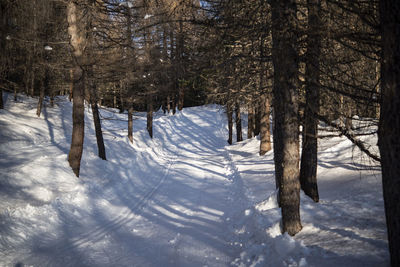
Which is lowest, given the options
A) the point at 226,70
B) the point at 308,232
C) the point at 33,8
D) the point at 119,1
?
the point at 308,232

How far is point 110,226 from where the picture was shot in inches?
267

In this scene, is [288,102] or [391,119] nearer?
[391,119]

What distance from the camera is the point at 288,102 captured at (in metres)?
4.71

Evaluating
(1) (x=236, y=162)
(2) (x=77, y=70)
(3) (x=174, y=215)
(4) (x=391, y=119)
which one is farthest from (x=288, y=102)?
(1) (x=236, y=162)

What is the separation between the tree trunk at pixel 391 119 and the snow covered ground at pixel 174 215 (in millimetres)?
867

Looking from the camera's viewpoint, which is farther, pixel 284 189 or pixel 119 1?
pixel 119 1

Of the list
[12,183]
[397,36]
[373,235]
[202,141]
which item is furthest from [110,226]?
[202,141]

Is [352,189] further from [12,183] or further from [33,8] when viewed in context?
[33,8]

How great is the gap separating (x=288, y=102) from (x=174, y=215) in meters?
4.81

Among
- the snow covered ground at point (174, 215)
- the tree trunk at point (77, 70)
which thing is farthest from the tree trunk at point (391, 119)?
the tree trunk at point (77, 70)

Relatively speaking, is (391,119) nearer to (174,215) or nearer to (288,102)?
(288,102)

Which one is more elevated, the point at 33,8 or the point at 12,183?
the point at 33,8

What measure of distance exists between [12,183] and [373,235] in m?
9.05

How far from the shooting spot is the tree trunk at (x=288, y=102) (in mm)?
4512
